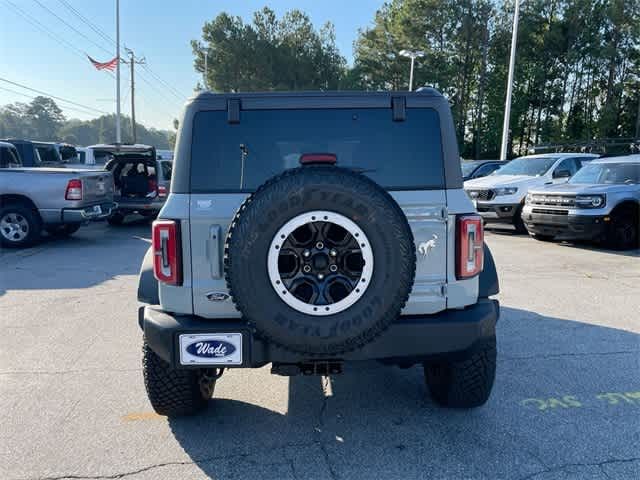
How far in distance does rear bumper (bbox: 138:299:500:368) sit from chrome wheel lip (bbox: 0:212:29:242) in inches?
320

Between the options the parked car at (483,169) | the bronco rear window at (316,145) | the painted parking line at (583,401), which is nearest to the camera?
the bronco rear window at (316,145)

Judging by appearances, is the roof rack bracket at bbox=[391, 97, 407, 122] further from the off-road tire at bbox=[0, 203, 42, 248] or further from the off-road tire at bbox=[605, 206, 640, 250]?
the off-road tire at bbox=[0, 203, 42, 248]

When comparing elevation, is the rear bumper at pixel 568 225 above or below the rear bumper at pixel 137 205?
below

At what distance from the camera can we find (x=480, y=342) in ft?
8.50

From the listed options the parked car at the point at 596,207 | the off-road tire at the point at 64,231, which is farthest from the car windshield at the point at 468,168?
the off-road tire at the point at 64,231

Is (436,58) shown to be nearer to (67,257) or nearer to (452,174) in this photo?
(67,257)

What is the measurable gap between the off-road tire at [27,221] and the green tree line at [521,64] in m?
32.3

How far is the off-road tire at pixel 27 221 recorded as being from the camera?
360 inches

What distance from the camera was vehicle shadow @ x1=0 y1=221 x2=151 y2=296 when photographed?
22.3 feet

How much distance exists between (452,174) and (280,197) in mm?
1036

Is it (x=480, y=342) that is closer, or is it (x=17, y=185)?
(x=480, y=342)

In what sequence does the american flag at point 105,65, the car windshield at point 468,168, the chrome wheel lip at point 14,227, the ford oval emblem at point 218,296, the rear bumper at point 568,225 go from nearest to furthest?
the ford oval emblem at point 218,296, the rear bumper at point 568,225, the chrome wheel lip at point 14,227, the car windshield at point 468,168, the american flag at point 105,65

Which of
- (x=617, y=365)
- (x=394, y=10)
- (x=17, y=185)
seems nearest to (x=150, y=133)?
(x=394, y=10)

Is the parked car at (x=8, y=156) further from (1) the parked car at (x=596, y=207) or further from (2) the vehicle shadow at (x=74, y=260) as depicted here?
(1) the parked car at (x=596, y=207)
